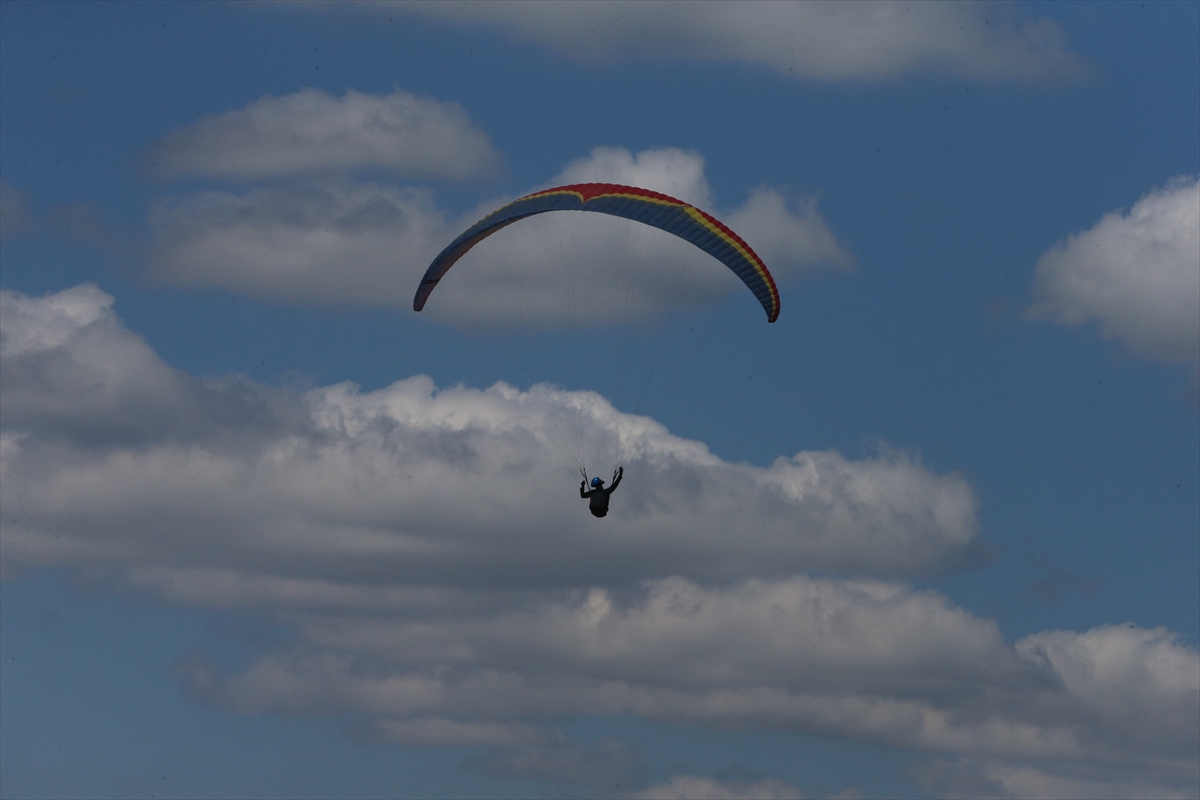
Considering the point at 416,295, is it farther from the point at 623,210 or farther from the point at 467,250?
the point at 623,210

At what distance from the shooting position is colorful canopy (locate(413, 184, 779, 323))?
84.2 meters

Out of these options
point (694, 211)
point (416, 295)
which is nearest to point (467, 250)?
point (416, 295)

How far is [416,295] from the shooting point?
298ft

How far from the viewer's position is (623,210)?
3314 inches

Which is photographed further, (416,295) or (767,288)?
(416,295)

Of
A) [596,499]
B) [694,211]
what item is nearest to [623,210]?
[694,211]

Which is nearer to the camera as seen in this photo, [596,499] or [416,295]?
[596,499]

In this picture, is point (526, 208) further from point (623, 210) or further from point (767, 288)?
point (767, 288)

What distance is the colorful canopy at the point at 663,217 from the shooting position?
8419 centimetres

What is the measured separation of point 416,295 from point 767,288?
45.1 ft

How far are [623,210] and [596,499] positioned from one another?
390 inches

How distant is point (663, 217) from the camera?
84625 mm

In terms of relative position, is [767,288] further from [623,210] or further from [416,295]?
[416,295]

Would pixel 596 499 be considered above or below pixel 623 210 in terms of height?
below
